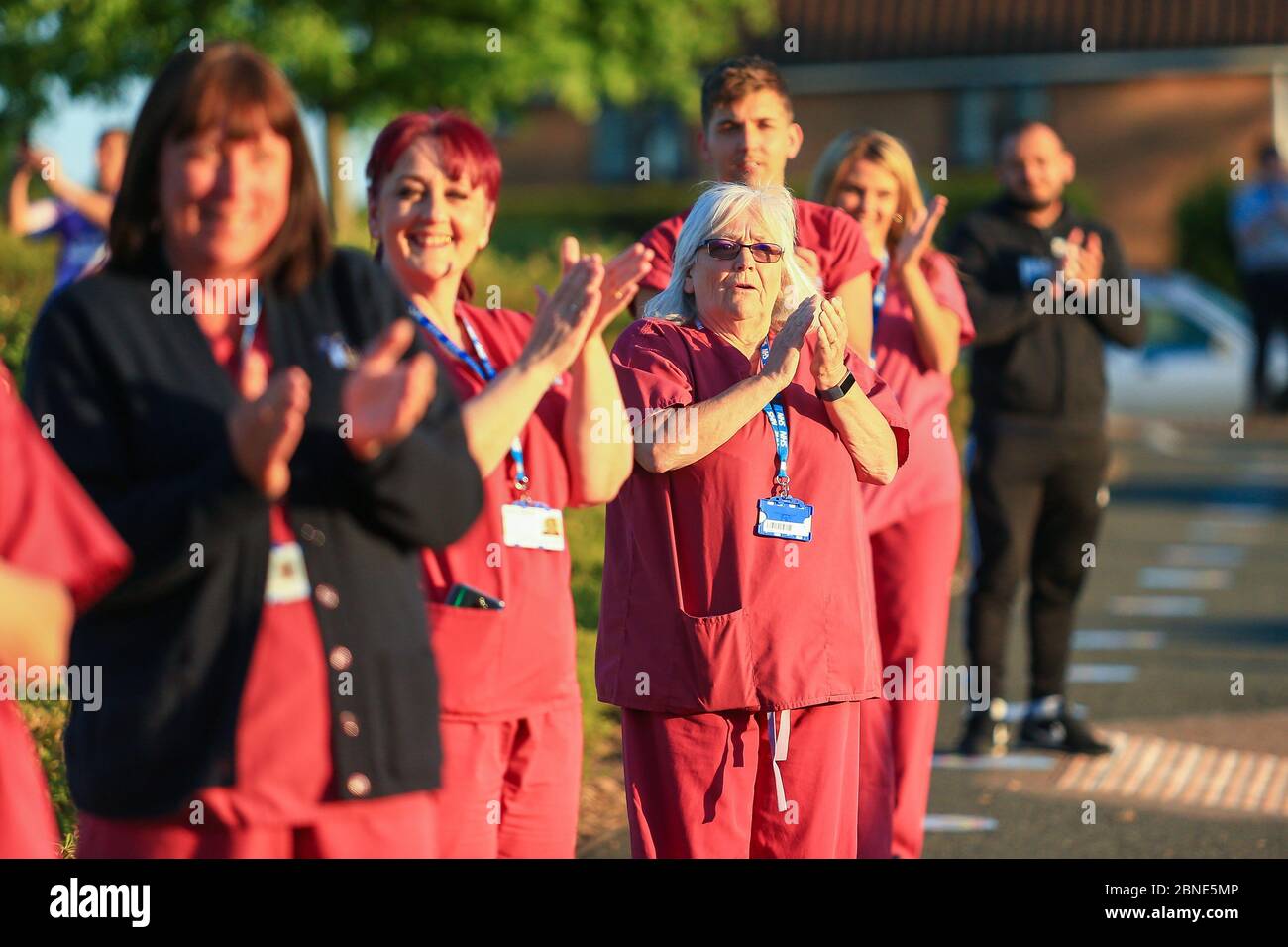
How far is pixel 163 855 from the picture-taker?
3.02 m

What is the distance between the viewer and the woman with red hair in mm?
3857

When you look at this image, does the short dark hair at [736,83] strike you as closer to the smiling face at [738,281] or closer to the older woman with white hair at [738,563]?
the older woman with white hair at [738,563]

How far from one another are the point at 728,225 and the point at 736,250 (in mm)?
60

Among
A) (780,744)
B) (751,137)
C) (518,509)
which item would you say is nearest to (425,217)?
(518,509)

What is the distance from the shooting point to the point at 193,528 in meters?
2.86

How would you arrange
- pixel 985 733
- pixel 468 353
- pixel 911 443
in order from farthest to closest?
1. pixel 985 733
2. pixel 911 443
3. pixel 468 353

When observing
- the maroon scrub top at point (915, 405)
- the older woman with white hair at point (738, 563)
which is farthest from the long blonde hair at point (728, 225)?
the maroon scrub top at point (915, 405)

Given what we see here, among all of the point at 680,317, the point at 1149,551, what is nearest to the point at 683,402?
the point at 680,317

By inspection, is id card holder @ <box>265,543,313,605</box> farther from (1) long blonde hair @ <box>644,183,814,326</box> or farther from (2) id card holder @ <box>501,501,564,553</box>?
(1) long blonde hair @ <box>644,183,814,326</box>

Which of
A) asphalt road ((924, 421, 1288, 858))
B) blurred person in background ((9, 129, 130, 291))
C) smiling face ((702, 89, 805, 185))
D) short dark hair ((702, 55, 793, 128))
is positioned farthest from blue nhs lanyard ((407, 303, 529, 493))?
blurred person in background ((9, 129, 130, 291))

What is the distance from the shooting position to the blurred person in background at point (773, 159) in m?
5.58

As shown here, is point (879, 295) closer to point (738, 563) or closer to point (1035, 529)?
point (738, 563)

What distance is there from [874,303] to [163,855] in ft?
12.1

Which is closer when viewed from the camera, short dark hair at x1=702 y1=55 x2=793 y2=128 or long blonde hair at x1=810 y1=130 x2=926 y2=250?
short dark hair at x1=702 y1=55 x2=793 y2=128
